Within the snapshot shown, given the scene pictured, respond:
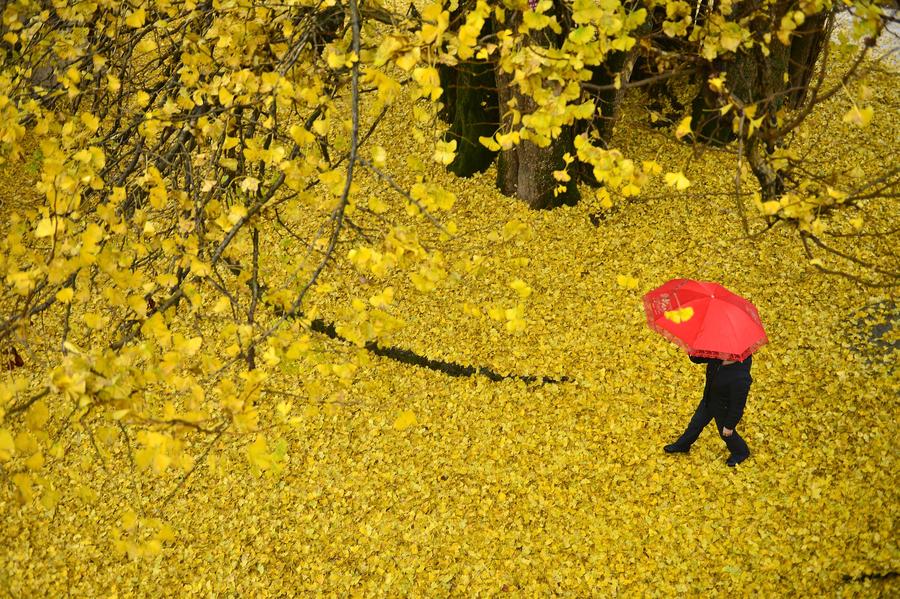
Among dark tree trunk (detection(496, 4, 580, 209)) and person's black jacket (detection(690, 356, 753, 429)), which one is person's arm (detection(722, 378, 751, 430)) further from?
dark tree trunk (detection(496, 4, 580, 209))

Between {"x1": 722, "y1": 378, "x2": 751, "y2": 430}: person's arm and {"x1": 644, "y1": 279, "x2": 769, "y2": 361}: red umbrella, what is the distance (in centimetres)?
35

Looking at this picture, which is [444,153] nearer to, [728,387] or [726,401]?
[728,387]

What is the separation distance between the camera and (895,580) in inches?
170

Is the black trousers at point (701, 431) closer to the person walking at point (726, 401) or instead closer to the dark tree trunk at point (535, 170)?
the person walking at point (726, 401)

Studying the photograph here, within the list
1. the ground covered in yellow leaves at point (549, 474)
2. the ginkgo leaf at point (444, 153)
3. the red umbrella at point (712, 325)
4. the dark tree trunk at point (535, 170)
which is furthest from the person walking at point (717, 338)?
the dark tree trunk at point (535, 170)

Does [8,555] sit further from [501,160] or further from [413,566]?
[501,160]

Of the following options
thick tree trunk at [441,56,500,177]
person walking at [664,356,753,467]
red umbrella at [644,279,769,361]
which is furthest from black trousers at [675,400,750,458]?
thick tree trunk at [441,56,500,177]

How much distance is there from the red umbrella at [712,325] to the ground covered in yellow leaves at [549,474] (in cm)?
91

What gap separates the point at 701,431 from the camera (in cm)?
527

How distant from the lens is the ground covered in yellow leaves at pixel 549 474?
15.6 feet

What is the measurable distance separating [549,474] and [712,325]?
6.47 feet

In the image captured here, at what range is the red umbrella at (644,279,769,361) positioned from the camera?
4.26m

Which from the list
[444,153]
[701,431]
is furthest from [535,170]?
[444,153]

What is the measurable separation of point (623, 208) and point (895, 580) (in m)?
4.86
